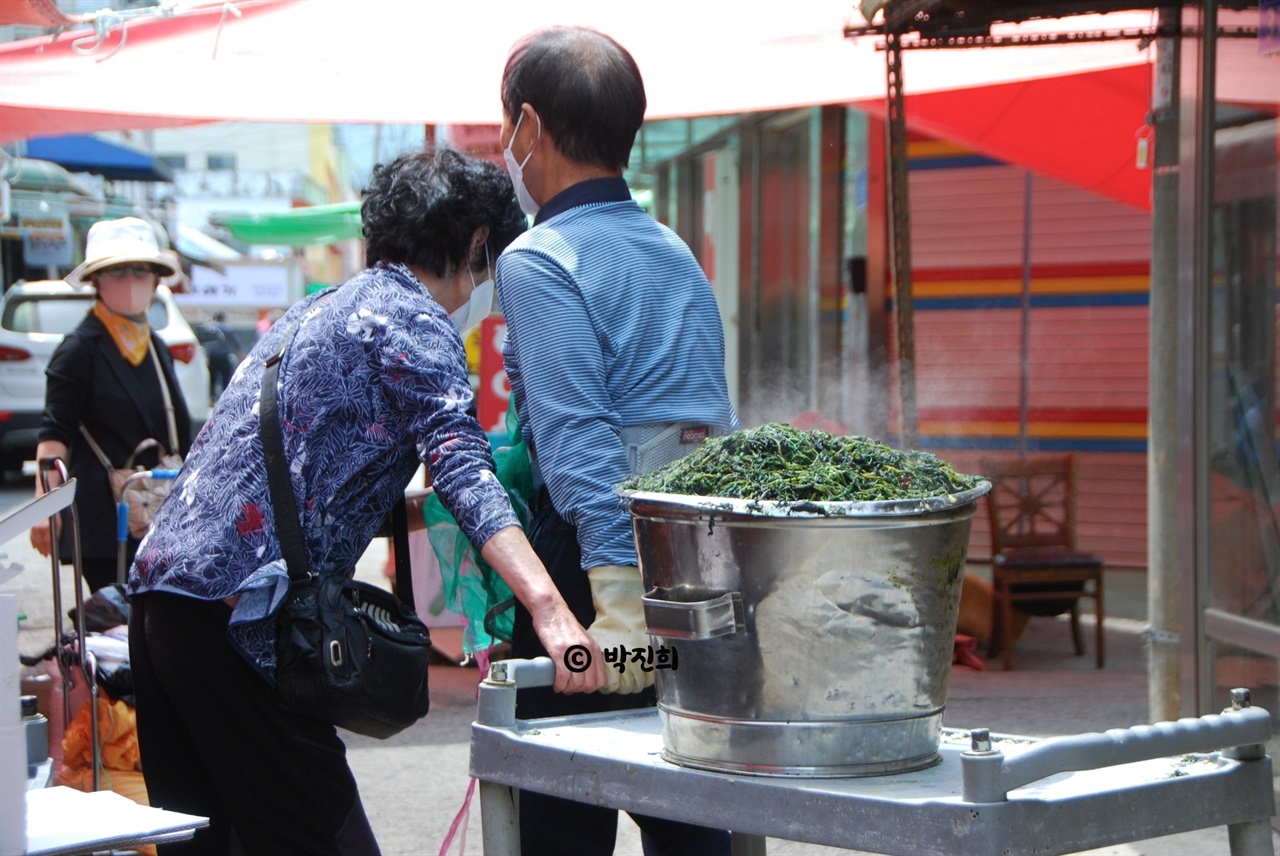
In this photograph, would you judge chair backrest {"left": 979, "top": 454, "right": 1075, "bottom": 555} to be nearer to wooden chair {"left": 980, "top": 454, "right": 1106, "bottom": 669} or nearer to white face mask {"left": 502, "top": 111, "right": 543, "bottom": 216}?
wooden chair {"left": 980, "top": 454, "right": 1106, "bottom": 669}

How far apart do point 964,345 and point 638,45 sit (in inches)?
166

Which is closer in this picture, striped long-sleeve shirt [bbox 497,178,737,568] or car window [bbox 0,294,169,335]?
striped long-sleeve shirt [bbox 497,178,737,568]

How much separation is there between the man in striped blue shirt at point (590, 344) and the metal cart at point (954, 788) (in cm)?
31

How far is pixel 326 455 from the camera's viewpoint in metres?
2.16

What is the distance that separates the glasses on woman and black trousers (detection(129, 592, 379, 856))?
3058mm

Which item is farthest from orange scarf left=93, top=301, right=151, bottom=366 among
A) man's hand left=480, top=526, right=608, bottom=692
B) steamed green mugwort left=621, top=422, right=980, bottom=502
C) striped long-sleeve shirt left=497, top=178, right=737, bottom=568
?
steamed green mugwort left=621, top=422, right=980, bottom=502

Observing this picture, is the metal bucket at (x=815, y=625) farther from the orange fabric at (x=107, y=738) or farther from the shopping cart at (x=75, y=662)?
the orange fabric at (x=107, y=738)

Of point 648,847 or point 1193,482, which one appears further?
point 1193,482

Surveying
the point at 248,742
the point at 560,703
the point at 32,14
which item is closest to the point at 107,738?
the point at 248,742

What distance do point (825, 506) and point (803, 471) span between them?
95 mm

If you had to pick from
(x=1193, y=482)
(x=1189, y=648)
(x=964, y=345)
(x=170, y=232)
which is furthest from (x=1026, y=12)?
(x=170, y=232)

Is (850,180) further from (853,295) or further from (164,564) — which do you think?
(164,564)

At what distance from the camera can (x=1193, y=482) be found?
168 inches

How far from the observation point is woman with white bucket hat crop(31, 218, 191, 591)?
477 centimetres
